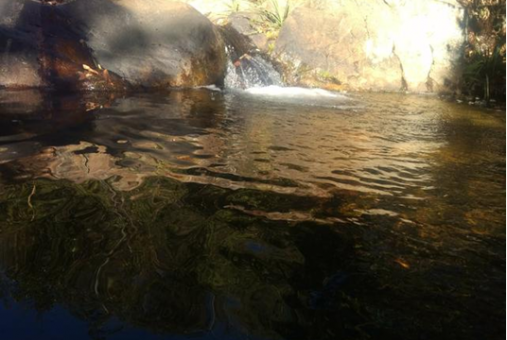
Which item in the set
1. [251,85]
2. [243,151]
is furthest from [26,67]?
[243,151]

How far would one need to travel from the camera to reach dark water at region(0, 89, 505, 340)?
4.17 ft

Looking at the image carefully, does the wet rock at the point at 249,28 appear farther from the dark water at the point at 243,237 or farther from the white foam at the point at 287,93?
the dark water at the point at 243,237

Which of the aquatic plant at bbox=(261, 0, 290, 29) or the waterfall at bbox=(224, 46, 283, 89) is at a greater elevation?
the aquatic plant at bbox=(261, 0, 290, 29)

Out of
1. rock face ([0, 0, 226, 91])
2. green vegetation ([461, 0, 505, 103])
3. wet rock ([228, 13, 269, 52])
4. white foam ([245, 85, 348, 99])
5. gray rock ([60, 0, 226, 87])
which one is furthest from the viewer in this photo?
wet rock ([228, 13, 269, 52])

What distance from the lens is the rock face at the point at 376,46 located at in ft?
29.5

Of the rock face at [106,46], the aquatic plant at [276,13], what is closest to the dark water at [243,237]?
the rock face at [106,46]

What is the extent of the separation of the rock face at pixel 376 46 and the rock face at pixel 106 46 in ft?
7.08

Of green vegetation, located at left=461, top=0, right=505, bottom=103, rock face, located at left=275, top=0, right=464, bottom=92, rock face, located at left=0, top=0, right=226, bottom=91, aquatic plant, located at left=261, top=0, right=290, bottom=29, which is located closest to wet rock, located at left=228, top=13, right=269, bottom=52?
aquatic plant, located at left=261, top=0, right=290, bottom=29

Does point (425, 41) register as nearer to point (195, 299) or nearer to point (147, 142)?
point (147, 142)

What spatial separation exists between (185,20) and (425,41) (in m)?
5.49

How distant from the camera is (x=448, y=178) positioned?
A: 2797mm

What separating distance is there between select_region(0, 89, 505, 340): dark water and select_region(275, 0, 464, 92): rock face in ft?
18.6

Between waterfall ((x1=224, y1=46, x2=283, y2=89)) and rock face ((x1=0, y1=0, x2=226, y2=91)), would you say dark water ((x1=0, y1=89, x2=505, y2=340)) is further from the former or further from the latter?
waterfall ((x1=224, y1=46, x2=283, y2=89))

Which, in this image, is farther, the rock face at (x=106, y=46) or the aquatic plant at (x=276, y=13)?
the aquatic plant at (x=276, y=13)
